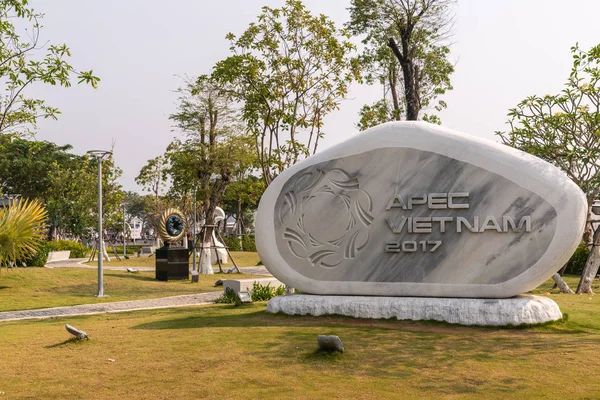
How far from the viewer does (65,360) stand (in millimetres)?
9617

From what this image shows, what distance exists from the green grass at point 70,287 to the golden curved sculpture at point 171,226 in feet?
9.28

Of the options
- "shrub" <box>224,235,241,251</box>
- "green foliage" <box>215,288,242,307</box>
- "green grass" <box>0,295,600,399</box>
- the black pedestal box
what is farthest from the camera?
"shrub" <box>224,235,241,251</box>

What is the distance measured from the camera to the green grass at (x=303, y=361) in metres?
7.81

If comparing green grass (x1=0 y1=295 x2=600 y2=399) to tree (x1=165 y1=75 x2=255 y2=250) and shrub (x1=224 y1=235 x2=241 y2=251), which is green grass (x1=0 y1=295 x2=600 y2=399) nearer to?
tree (x1=165 y1=75 x2=255 y2=250)

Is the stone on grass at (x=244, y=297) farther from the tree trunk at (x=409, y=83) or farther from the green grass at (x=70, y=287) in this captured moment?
the tree trunk at (x=409, y=83)

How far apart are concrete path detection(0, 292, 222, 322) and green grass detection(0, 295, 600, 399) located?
4634mm

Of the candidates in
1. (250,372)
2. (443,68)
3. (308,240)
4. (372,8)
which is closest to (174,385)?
(250,372)

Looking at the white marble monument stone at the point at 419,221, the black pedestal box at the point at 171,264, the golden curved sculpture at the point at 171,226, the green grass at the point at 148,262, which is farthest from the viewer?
the green grass at the point at 148,262

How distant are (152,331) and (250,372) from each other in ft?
13.3

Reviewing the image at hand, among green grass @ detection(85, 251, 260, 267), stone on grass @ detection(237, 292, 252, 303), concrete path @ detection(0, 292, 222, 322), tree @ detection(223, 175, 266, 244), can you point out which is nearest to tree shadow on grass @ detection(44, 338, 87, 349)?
concrete path @ detection(0, 292, 222, 322)

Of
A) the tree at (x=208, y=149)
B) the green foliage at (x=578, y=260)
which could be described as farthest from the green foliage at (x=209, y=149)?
the green foliage at (x=578, y=260)

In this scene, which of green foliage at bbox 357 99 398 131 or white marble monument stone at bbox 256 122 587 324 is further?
green foliage at bbox 357 99 398 131

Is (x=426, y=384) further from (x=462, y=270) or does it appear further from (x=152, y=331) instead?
(x=152, y=331)

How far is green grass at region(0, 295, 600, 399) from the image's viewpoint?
7809 millimetres
